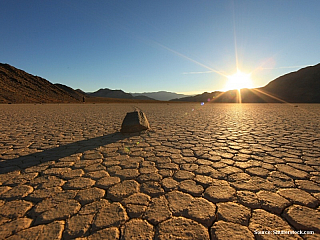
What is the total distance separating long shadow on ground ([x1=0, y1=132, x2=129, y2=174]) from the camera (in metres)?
2.24

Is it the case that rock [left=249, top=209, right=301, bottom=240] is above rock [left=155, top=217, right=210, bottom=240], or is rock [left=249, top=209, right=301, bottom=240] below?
below

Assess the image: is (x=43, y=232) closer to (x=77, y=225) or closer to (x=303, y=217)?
(x=77, y=225)

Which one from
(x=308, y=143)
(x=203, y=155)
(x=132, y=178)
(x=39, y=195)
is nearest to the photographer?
(x=39, y=195)

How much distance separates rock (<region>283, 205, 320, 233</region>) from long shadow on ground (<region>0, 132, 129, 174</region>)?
292 centimetres


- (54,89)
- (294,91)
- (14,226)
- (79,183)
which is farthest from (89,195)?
(294,91)

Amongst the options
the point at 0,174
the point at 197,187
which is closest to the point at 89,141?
the point at 0,174

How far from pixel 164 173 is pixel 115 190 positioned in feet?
2.08

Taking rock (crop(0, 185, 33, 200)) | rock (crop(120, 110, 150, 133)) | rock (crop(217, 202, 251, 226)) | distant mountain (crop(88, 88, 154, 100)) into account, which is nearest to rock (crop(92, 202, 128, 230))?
rock (crop(217, 202, 251, 226))

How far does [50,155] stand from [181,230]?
251 cm

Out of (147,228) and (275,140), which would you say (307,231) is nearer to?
(147,228)

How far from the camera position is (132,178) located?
190cm

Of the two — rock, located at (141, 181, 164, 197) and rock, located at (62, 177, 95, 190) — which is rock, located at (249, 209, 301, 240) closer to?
rock, located at (141, 181, 164, 197)

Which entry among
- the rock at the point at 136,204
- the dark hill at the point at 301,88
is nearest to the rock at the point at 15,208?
the rock at the point at 136,204

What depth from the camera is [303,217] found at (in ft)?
4.10
